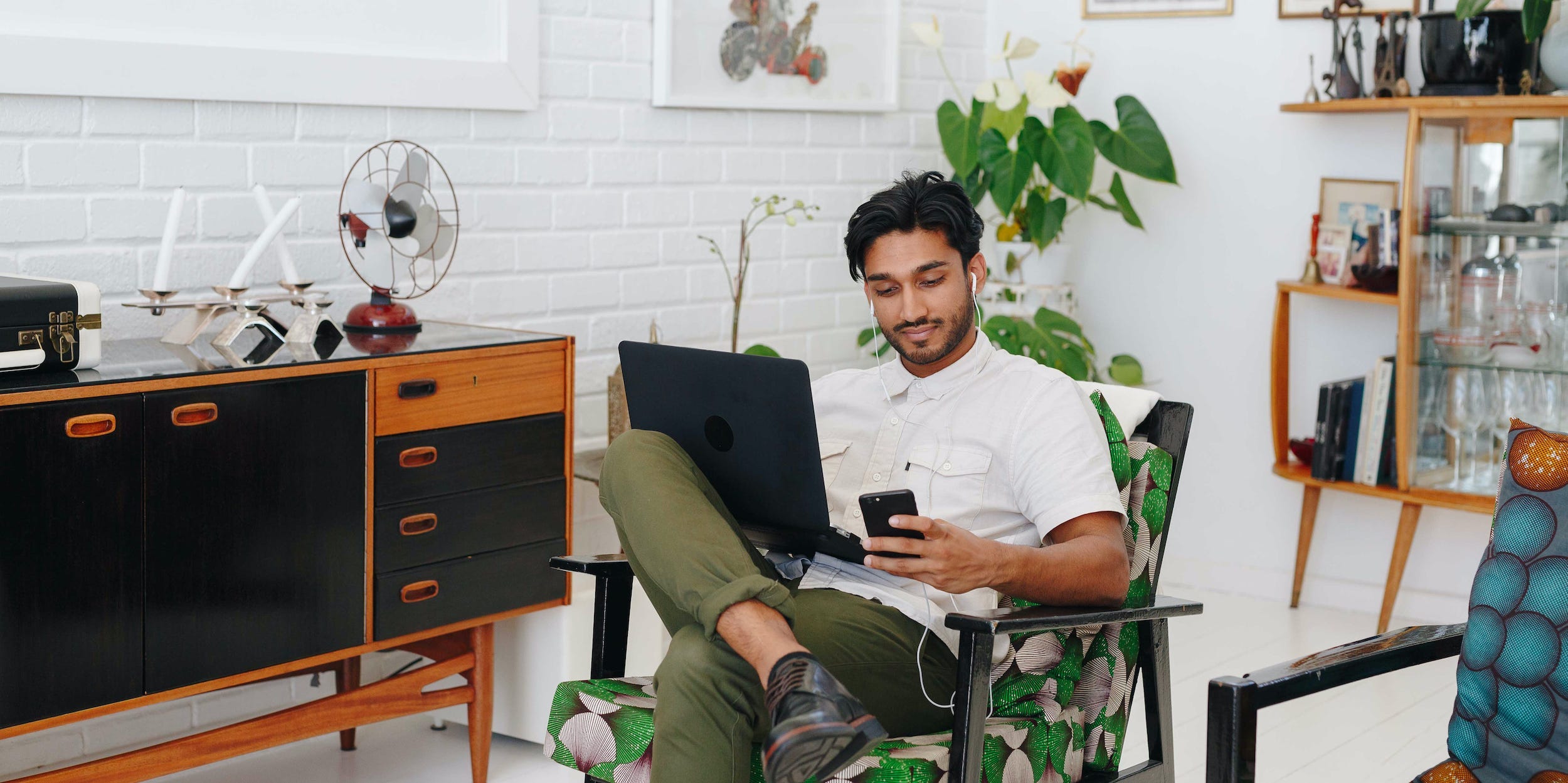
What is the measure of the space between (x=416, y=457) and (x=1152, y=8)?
8.62ft

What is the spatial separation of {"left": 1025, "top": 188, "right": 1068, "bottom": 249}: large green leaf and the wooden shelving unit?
Result: 60cm

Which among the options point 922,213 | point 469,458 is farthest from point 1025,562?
point 469,458

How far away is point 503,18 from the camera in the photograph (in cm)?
301

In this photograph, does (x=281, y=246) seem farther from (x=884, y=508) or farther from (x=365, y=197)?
(x=884, y=508)

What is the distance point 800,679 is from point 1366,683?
2.24m

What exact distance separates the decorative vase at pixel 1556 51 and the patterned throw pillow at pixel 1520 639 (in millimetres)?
1854

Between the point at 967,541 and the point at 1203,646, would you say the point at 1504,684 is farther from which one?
the point at 1203,646

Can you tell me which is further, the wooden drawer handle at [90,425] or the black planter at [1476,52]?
the black planter at [1476,52]

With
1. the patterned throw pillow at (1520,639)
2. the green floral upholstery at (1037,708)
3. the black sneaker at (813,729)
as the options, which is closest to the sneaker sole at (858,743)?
the black sneaker at (813,729)

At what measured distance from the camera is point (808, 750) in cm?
154

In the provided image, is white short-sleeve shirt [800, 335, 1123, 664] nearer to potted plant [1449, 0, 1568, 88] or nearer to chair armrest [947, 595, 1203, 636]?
chair armrest [947, 595, 1203, 636]

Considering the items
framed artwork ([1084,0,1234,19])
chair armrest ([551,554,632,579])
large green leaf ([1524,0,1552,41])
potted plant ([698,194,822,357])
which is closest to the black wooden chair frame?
chair armrest ([551,554,632,579])

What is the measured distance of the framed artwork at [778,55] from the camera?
11.2 feet

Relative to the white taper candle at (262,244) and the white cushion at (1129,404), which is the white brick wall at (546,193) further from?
the white cushion at (1129,404)
